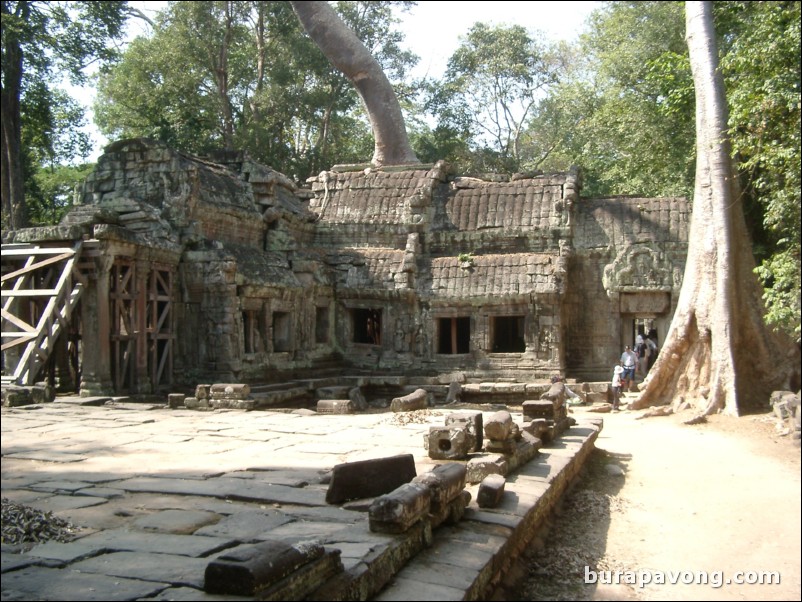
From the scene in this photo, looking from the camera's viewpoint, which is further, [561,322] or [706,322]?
[561,322]

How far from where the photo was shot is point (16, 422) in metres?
10.4

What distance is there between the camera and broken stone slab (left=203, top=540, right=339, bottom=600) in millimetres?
3652

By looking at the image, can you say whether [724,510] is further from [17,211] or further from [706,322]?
[17,211]

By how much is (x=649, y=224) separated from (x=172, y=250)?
10.8 meters

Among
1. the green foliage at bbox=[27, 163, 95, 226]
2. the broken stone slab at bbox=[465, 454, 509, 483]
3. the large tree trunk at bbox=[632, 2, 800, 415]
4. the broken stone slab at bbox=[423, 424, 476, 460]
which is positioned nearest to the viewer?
the broken stone slab at bbox=[465, 454, 509, 483]

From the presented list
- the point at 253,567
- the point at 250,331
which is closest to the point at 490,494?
the point at 253,567

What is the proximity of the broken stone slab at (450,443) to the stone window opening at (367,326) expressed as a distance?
456 inches

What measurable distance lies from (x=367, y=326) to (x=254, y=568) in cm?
1665

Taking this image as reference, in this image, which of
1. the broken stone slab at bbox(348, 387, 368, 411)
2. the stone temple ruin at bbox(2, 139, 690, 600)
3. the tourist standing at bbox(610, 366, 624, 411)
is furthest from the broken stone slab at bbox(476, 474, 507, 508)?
the tourist standing at bbox(610, 366, 624, 411)

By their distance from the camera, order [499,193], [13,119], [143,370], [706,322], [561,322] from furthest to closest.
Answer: [13,119], [499,193], [561,322], [143,370], [706,322]

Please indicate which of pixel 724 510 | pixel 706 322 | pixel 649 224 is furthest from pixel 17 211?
pixel 724 510

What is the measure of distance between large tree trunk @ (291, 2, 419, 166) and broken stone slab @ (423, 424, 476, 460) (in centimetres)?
1970

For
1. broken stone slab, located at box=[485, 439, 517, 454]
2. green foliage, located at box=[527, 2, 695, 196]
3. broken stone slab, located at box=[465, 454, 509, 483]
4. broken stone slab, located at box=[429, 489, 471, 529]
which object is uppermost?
green foliage, located at box=[527, 2, 695, 196]

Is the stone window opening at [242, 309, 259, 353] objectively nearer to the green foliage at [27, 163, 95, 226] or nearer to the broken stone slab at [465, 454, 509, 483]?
the broken stone slab at [465, 454, 509, 483]
